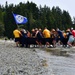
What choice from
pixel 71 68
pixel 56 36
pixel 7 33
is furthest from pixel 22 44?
pixel 7 33

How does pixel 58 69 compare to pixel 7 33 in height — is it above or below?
above

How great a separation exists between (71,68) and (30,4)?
537ft

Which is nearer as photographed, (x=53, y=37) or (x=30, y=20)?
(x=53, y=37)

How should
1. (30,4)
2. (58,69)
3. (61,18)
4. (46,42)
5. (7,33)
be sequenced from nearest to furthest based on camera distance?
(58,69) → (46,42) → (7,33) → (30,4) → (61,18)

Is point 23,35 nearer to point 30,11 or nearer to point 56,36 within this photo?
point 56,36

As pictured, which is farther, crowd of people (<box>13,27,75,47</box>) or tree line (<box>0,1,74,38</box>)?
tree line (<box>0,1,74,38</box>)

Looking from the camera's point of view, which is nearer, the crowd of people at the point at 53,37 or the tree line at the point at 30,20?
the crowd of people at the point at 53,37

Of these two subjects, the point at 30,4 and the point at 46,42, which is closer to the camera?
the point at 46,42

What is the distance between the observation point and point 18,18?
37.5 meters

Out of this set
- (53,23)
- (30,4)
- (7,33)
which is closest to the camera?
(7,33)

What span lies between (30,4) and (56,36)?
14622 cm

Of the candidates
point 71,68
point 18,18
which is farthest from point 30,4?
point 71,68

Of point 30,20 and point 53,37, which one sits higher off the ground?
point 53,37

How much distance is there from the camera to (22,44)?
31.2 meters
